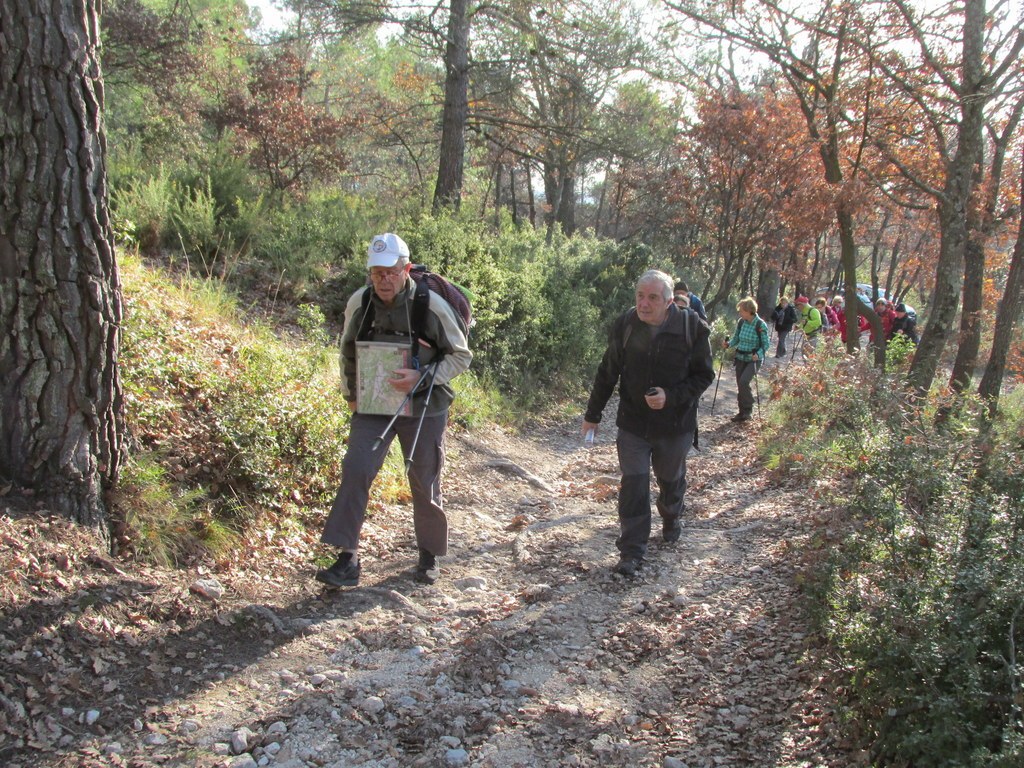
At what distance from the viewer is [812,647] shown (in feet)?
12.8

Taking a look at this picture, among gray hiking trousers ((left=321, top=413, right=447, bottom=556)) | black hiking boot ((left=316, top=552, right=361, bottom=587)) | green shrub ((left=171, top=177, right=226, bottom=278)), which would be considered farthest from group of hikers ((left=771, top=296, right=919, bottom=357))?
black hiking boot ((left=316, top=552, right=361, bottom=587))

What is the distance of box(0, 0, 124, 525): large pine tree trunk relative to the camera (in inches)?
137

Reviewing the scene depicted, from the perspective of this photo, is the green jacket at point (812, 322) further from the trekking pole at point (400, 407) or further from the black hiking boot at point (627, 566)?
the trekking pole at point (400, 407)

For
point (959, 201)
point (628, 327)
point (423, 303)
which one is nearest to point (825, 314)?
point (959, 201)

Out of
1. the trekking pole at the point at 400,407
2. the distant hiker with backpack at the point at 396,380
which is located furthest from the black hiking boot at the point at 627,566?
the trekking pole at the point at 400,407

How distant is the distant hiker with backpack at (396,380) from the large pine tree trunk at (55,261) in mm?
1298

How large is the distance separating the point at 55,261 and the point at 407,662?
270cm

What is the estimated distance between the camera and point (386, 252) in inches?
166

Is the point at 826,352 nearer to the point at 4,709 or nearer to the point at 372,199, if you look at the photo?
the point at 372,199

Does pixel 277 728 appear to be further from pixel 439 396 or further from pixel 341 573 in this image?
pixel 439 396

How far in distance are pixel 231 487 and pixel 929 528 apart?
166 inches

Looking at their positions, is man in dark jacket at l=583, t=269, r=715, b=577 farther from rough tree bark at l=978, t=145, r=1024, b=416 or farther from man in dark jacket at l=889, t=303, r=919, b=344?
man in dark jacket at l=889, t=303, r=919, b=344

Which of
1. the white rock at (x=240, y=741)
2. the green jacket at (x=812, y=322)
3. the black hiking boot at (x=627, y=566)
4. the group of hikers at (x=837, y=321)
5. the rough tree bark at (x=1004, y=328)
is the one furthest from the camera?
the green jacket at (x=812, y=322)

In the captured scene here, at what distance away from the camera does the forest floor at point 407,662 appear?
307cm
